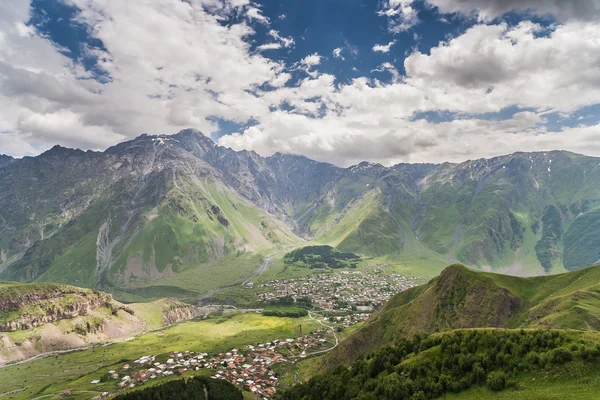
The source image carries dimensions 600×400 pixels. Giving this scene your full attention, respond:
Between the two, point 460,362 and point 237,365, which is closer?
point 460,362

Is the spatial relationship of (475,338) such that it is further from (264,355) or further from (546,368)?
(264,355)

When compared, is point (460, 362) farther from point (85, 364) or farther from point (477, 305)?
point (85, 364)

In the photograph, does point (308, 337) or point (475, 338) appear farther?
point (308, 337)

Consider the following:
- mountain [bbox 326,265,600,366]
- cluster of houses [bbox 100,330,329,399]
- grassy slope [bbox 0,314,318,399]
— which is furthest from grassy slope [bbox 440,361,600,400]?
grassy slope [bbox 0,314,318,399]

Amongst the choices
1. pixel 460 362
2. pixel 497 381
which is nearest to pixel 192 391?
pixel 460 362

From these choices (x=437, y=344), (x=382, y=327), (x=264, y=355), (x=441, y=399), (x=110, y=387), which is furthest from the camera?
(x=264, y=355)

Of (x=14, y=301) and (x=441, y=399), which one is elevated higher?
→ (x=441, y=399)

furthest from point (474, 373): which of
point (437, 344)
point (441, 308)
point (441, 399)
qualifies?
point (441, 308)

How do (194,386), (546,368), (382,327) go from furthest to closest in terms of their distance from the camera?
(382,327) → (194,386) → (546,368)
